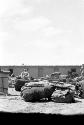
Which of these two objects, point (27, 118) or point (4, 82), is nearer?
point (27, 118)

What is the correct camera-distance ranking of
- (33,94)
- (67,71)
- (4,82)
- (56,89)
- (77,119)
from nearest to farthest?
(77,119) < (33,94) < (56,89) < (4,82) < (67,71)

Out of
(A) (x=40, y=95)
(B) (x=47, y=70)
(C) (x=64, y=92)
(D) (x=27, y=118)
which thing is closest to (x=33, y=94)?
(A) (x=40, y=95)

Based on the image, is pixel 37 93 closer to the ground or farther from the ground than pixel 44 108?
farther from the ground

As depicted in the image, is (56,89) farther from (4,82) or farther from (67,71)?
(67,71)

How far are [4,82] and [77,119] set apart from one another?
13.2m

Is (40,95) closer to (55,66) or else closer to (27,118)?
(27,118)

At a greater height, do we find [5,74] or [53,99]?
[5,74]

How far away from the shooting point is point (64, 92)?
503 inches

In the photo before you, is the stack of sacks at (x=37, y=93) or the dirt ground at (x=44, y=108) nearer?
the dirt ground at (x=44, y=108)

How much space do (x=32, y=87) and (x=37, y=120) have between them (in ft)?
29.4

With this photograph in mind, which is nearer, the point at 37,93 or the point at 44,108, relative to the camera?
the point at 44,108

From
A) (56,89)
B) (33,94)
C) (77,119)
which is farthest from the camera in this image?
(56,89)

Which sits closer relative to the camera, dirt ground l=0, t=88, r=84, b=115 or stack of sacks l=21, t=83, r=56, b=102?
dirt ground l=0, t=88, r=84, b=115

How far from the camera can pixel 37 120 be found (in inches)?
171
